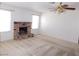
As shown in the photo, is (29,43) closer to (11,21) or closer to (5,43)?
(5,43)

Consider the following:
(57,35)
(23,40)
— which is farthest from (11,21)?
(57,35)

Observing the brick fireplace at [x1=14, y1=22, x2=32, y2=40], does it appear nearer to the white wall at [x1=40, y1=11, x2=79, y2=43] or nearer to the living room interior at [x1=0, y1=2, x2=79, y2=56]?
the living room interior at [x1=0, y1=2, x2=79, y2=56]

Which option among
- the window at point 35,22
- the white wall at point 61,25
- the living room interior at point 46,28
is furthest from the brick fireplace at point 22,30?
the white wall at point 61,25

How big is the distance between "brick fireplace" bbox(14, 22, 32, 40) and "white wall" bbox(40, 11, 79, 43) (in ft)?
2.06

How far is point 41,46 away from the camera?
4.30 metres

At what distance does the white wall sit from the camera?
3.41 metres

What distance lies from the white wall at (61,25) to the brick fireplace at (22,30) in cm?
63

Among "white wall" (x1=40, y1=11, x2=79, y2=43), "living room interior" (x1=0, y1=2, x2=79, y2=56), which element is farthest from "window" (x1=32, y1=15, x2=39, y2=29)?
"white wall" (x1=40, y1=11, x2=79, y2=43)

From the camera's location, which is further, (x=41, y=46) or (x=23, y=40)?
(x=23, y=40)

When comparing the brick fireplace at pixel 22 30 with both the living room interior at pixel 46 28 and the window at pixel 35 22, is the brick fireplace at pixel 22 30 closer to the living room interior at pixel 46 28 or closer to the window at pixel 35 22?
the living room interior at pixel 46 28

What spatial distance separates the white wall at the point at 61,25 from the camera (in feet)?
11.2

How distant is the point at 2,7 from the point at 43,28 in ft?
6.77

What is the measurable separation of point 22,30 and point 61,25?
5.33 feet

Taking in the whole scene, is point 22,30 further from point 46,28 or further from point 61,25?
point 61,25
